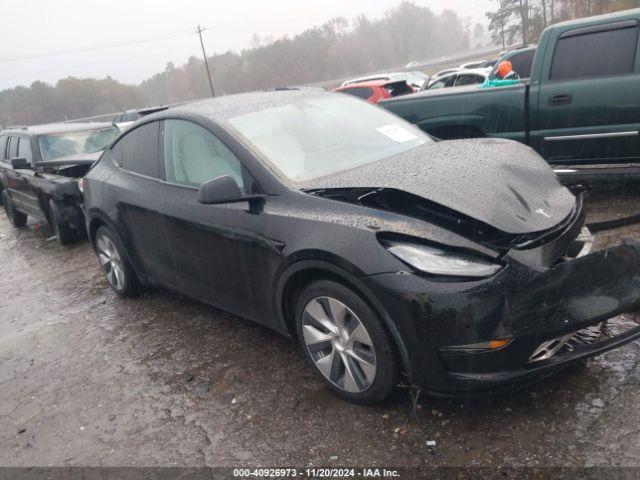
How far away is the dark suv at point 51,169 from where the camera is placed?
7.23 m

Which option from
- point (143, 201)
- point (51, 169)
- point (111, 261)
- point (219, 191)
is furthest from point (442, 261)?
point (51, 169)

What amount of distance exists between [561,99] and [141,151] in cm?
422

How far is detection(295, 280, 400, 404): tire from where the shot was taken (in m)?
2.58

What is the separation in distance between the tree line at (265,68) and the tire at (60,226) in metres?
71.7

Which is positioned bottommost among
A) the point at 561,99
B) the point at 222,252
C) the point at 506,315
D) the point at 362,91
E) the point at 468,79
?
the point at 506,315

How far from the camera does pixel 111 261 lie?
5.00 meters

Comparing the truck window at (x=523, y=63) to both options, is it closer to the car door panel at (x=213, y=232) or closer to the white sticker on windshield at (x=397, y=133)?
the white sticker on windshield at (x=397, y=133)

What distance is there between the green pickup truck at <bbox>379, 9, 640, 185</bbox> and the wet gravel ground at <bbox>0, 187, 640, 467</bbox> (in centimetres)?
113

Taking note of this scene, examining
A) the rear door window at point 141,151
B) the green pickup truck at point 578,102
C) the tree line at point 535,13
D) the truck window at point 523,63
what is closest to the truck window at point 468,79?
the truck window at point 523,63

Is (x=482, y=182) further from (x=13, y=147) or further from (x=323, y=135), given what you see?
(x=13, y=147)

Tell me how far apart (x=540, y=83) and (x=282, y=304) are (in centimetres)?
414

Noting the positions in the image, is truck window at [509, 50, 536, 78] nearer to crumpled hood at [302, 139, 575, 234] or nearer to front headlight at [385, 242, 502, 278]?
crumpled hood at [302, 139, 575, 234]

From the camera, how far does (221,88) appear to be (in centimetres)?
9775

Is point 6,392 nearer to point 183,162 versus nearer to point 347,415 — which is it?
point 183,162
